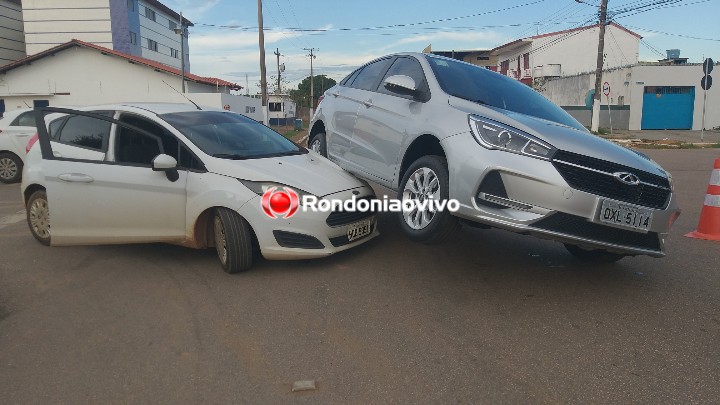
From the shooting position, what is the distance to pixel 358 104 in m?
5.46

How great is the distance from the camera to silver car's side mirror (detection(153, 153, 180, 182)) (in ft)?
14.0

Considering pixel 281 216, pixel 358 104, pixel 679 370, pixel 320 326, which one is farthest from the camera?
pixel 358 104

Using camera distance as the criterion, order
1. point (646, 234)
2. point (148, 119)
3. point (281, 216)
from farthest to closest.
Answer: point (148, 119), point (281, 216), point (646, 234)

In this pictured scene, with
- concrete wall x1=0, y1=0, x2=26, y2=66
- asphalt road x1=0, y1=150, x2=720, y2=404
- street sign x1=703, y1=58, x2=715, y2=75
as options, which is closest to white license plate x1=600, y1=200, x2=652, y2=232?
asphalt road x1=0, y1=150, x2=720, y2=404

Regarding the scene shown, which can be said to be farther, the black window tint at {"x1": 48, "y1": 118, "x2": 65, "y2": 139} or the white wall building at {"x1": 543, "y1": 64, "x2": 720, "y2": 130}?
the white wall building at {"x1": 543, "y1": 64, "x2": 720, "y2": 130}

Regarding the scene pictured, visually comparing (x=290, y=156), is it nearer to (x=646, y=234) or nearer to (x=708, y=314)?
(x=646, y=234)

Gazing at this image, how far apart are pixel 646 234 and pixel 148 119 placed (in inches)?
169

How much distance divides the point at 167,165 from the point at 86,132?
1.22m

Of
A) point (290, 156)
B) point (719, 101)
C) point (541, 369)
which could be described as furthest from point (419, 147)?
point (719, 101)

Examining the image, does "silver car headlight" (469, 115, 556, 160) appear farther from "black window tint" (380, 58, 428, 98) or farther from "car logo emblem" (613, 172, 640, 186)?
"black window tint" (380, 58, 428, 98)

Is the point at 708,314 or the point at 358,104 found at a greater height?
the point at 358,104

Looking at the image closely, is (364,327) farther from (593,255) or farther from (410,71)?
(410,71)

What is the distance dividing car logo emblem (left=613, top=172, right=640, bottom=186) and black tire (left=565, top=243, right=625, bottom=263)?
3.73 ft

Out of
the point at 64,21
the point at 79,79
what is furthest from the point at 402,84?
the point at 64,21
